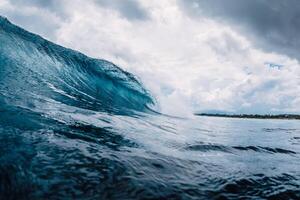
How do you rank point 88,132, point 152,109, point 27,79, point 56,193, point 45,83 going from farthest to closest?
point 152,109 → point 45,83 → point 27,79 → point 88,132 → point 56,193

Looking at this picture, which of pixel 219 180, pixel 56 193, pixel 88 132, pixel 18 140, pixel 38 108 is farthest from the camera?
pixel 38 108

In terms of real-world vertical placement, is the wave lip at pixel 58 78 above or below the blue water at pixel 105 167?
above

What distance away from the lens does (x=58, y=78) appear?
1797 cm

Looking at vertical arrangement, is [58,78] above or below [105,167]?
above

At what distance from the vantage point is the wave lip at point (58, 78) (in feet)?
41.9

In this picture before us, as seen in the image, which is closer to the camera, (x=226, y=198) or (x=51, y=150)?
(x=226, y=198)

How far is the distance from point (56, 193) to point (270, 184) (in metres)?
3.96

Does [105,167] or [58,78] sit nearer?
[105,167]

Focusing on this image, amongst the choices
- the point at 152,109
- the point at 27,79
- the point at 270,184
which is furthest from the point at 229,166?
the point at 152,109

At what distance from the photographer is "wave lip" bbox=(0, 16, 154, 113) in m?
12.8

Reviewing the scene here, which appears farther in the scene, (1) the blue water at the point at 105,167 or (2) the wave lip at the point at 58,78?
(2) the wave lip at the point at 58,78

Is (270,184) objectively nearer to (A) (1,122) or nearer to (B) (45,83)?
(A) (1,122)

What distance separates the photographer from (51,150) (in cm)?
532

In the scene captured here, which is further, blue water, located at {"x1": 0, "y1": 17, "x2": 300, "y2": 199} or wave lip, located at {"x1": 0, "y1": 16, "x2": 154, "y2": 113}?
wave lip, located at {"x1": 0, "y1": 16, "x2": 154, "y2": 113}
